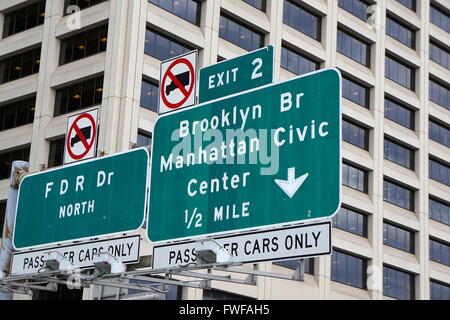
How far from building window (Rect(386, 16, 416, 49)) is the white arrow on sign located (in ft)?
152

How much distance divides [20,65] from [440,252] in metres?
30.1

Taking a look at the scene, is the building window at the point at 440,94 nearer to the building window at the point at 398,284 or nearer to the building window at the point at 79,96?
the building window at the point at 398,284

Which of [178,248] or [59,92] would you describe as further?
[59,92]

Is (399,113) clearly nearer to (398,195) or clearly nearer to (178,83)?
(398,195)

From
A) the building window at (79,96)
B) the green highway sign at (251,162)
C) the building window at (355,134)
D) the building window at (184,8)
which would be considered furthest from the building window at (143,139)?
the green highway sign at (251,162)

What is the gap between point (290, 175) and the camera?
13.5 m

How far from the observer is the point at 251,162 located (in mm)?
13922

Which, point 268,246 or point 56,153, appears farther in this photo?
point 56,153

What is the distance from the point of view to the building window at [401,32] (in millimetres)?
58500

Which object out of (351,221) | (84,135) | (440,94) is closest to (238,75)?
(84,135)

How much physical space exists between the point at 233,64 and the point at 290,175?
2706mm

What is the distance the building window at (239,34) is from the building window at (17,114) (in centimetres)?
1065

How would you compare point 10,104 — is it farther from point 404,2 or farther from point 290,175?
point 290,175
